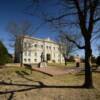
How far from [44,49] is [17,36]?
1479 inches

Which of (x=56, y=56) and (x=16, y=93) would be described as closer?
(x=16, y=93)

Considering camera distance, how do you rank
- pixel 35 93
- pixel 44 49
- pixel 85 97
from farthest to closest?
pixel 44 49
pixel 35 93
pixel 85 97

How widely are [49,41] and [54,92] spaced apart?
68.5m

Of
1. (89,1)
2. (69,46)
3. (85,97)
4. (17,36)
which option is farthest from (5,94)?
(69,46)

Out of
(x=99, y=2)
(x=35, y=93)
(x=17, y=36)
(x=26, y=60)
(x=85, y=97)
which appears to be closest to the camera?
(x=85, y=97)

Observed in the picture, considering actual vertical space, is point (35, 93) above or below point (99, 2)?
below

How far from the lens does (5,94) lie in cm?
1253

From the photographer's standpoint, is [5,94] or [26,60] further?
[26,60]

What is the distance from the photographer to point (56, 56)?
85562mm

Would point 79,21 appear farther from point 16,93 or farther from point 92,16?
point 16,93

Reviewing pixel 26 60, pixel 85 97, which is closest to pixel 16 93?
pixel 85 97

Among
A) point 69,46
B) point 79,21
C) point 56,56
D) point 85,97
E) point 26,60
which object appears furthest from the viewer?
point 56,56

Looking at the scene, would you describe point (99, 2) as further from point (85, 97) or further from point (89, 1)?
point (85, 97)

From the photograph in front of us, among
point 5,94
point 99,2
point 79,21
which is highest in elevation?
point 99,2
